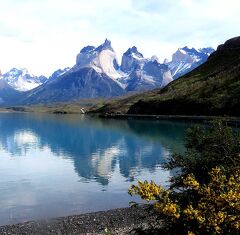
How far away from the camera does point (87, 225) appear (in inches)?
1356

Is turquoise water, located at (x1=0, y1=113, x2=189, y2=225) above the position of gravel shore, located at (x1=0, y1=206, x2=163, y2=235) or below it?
below

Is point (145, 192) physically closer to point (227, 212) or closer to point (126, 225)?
point (227, 212)

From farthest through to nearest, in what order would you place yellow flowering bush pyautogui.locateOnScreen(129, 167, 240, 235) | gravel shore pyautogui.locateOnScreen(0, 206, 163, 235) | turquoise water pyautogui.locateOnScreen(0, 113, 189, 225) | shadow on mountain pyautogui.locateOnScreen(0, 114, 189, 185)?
shadow on mountain pyautogui.locateOnScreen(0, 114, 189, 185)
turquoise water pyautogui.locateOnScreen(0, 113, 189, 225)
gravel shore pyautogui.locateOnScreen(0, 206, 163, 235)
yellow flowering bush pyautogui.locateOnScreen(129, 167, 240, 235)

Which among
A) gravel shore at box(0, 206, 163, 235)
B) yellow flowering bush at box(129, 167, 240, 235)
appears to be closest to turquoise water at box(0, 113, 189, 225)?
gravel shore at box(0, 206, 163, 235)

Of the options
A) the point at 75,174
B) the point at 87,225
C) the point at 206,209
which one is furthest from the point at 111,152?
the point at 206,209

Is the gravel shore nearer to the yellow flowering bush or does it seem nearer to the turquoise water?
the turquoise water

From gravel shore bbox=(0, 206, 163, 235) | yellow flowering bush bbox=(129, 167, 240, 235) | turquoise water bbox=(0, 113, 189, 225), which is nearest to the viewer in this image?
yellow flowering bush bbox=(129, 167, 240, 235)

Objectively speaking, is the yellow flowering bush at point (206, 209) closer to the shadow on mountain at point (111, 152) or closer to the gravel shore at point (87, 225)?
the gravel shore at point (87, 225)

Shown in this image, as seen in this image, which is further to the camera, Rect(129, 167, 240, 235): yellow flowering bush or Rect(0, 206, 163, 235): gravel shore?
Rect(0, 206, 163, 235): gravel shore

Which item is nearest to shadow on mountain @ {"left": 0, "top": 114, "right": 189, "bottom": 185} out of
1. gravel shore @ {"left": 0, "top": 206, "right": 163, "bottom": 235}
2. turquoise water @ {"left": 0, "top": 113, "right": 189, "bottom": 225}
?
turquoise water @ {"left": 0, "top": 113, "right": 189, "bottom": 225}

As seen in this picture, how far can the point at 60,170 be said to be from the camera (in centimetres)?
7356

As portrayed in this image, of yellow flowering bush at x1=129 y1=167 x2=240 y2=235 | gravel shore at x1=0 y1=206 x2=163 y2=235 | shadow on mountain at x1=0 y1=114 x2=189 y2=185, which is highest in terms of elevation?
yellow flowering bush at x1=129 y1=167 x2=240 y2=235

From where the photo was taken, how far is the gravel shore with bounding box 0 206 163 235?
108 feet

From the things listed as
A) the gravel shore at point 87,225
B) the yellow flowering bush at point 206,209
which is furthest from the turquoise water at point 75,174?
the yellow flowering bush at point 206,209
